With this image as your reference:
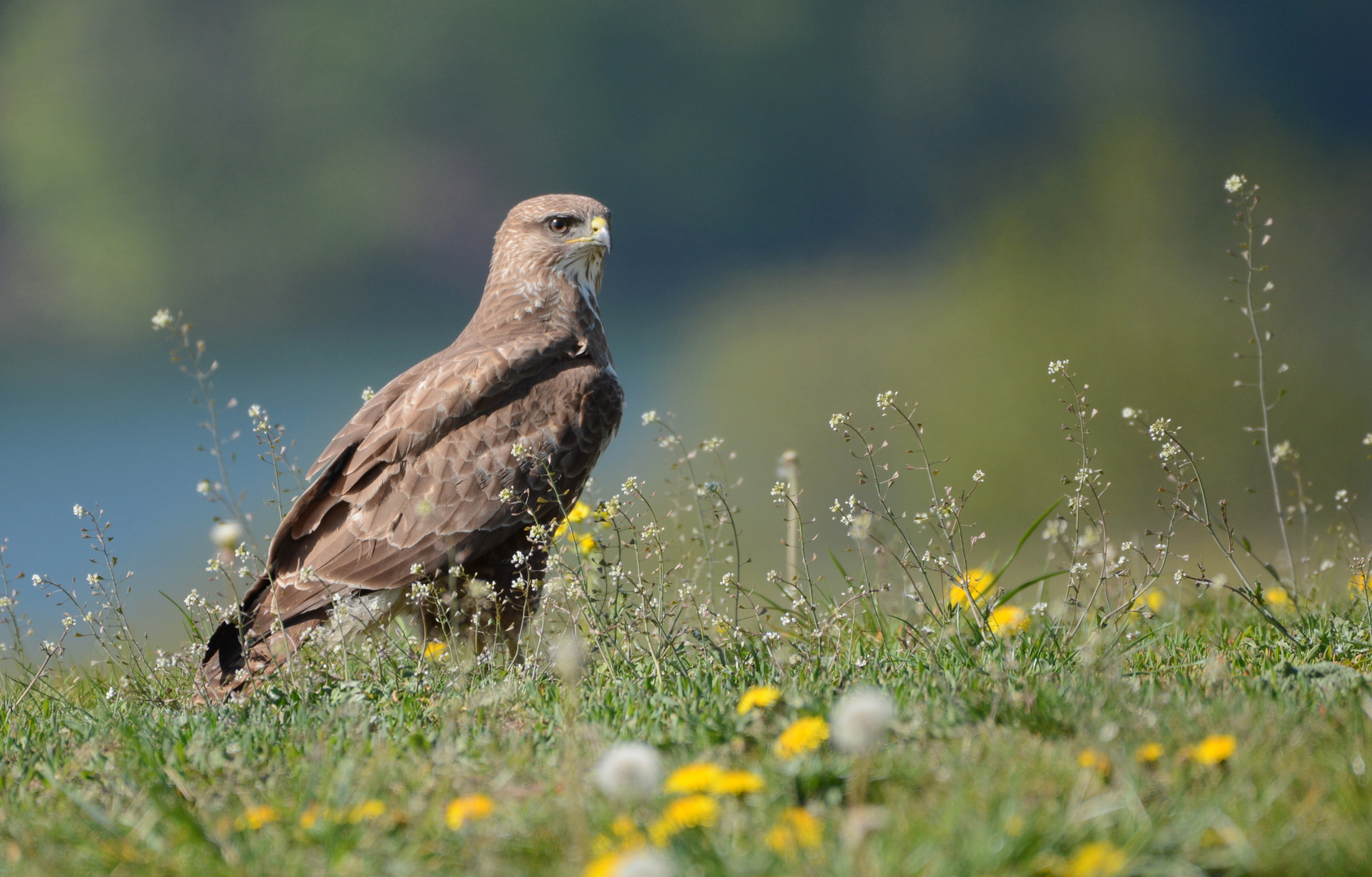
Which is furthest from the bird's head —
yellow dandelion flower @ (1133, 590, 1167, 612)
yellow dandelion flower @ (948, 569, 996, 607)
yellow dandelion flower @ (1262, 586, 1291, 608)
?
yellow dandelion flower @ (1262, 586, 1291, 608)

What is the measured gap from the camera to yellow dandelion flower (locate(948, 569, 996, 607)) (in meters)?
3.40

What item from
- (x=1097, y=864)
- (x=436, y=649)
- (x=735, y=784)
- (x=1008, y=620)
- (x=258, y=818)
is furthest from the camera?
(x=436, y=649)

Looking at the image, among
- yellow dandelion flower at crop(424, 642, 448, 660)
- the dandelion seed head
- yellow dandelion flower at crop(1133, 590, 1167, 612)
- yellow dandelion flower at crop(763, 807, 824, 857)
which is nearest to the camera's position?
the dandelion seed head

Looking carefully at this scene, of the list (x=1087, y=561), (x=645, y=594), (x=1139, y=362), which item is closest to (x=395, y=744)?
(x=645, y=594)

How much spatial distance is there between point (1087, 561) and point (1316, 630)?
720mm

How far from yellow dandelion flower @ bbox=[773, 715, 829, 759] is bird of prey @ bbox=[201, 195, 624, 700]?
6.87ft

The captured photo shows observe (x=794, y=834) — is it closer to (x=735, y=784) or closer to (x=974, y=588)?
(x=735, y=784)

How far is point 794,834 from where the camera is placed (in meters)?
1.63

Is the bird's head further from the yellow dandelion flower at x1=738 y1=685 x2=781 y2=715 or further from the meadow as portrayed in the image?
the yellow dandelion flower at x1=738 y1=685 x2=781 y2=715

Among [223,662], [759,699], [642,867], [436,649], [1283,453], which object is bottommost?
[642,867]

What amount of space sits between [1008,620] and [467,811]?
2394 millimetres

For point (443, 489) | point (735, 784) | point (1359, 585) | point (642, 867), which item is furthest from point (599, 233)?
point (642, 867)

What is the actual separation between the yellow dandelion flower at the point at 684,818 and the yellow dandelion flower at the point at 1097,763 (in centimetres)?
72

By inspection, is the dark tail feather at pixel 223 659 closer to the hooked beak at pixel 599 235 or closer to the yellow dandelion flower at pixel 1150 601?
the hooked beak at pixel 599 235
